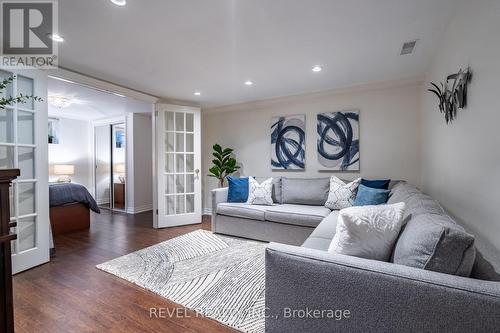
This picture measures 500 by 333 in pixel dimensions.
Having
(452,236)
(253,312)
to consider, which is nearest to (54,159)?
(253,312)

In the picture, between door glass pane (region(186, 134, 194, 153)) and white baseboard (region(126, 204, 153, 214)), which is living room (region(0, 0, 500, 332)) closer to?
door glass pane (region(186, 134, 194, 153))

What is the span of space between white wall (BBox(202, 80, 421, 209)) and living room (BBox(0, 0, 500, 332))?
2 centimetres

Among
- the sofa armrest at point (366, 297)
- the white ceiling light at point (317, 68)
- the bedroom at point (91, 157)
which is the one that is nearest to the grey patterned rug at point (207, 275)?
the sofa armrest at point (366, 297)

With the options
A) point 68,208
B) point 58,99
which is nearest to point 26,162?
point 68,208

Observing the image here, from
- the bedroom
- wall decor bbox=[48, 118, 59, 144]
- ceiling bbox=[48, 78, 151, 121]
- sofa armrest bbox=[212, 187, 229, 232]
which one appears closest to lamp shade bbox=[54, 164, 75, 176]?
the bedroom

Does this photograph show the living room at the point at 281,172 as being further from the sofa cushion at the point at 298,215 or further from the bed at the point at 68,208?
the bed at the point at 68,208

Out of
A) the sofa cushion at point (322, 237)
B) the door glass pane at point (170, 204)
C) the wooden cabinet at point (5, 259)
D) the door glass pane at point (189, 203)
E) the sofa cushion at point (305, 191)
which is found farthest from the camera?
the door glass pane at point (189, 203)

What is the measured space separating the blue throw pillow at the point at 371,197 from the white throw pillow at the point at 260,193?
1.24 metres

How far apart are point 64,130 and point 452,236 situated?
694cm

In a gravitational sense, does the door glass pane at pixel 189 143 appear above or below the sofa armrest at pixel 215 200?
above

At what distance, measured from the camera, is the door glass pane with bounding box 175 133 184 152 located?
167 inches

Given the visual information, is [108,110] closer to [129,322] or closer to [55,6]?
[55,6]

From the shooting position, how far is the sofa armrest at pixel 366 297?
0.86 metres

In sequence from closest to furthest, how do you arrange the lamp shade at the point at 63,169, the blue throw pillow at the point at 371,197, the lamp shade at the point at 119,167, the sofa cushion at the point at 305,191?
the blue throw pillow at the point at 371,197 < the sofa cushion at the point at 305,191 < the lamp shade at the point at 63,169 < the lamp shade at the point at 119,167
